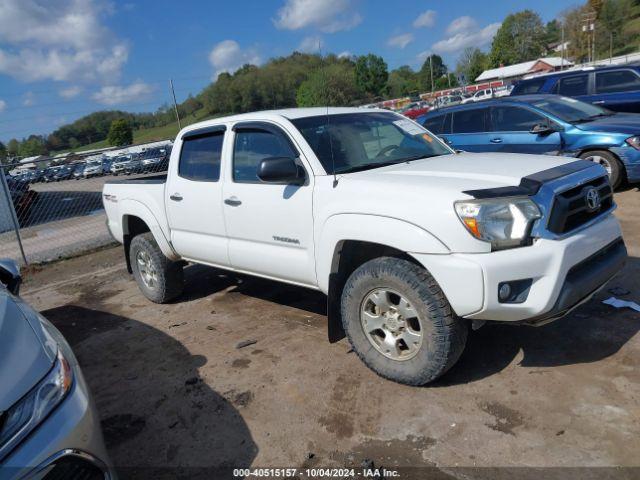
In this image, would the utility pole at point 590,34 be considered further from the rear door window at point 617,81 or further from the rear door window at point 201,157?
the rear door window at point 201,157

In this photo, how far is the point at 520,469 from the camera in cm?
254

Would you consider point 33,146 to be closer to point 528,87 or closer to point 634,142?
point 528,87

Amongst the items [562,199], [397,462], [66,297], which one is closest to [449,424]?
[397,462]

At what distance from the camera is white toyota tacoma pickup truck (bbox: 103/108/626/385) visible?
2855 millimetres

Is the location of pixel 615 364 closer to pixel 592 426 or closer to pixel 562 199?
pixel 592 426

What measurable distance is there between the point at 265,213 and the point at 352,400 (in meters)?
1.58

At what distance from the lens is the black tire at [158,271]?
5.50 meters

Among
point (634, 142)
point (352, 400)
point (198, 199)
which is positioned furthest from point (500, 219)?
point (634, 142)

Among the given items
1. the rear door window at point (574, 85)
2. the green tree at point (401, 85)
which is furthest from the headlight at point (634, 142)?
the green tree at point (401, 85)

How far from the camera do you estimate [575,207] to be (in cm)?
308

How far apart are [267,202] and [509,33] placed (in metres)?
111

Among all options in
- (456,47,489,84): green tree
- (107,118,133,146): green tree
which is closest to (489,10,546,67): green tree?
(456,47,489,84): green tree

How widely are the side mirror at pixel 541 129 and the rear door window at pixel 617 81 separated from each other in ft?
13.4

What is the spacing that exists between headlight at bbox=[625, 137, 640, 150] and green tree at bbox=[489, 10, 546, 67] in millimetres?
100017
